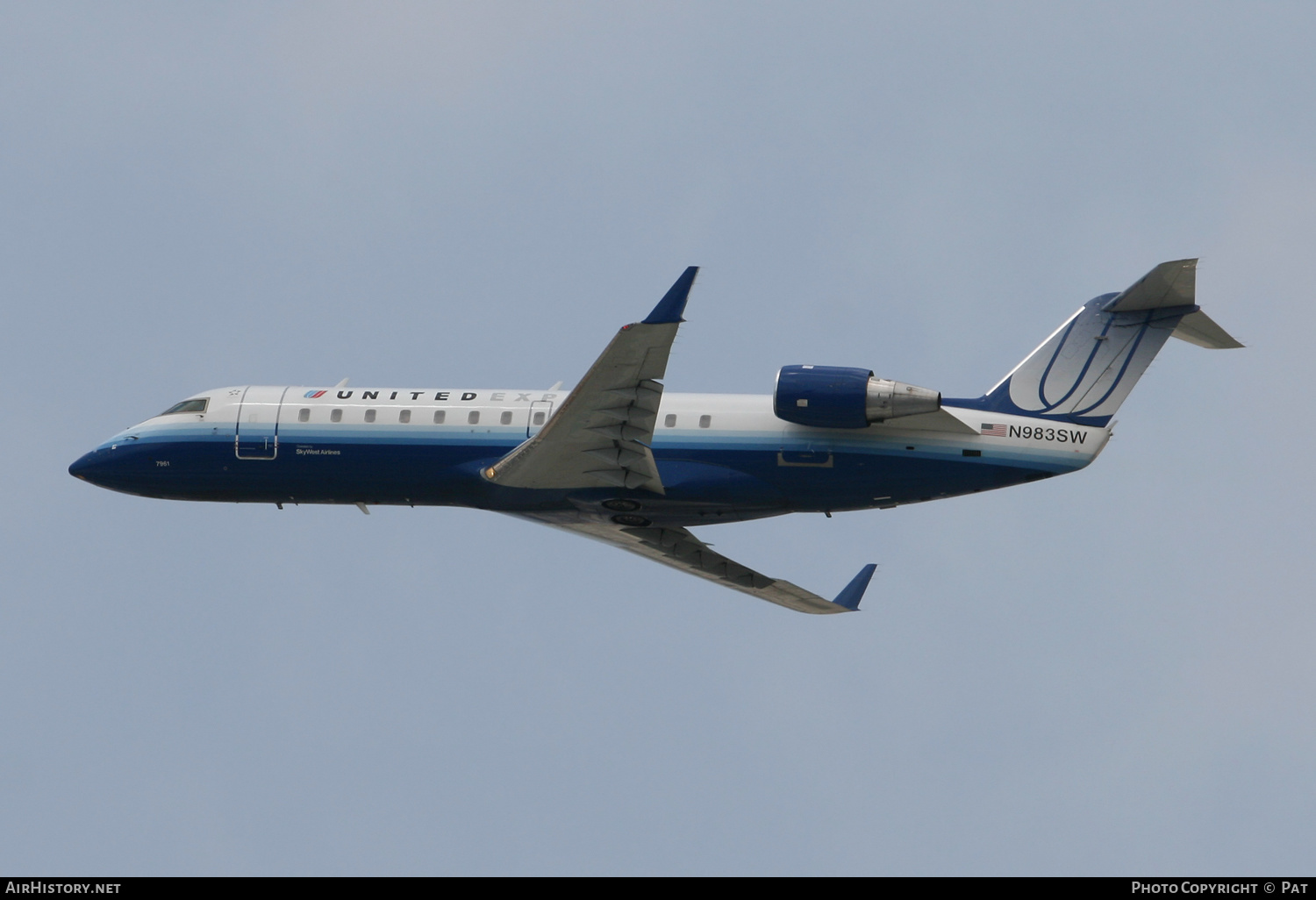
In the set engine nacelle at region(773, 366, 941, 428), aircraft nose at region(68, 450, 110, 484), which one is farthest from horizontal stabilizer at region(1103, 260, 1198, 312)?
aircraft nose at region(68, 450, 110, 484)

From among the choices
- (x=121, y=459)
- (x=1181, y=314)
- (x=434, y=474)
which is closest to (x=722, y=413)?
(x=434, y=474)

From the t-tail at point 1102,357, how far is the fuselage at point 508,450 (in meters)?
0.43

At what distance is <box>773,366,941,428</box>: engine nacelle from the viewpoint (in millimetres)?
33125

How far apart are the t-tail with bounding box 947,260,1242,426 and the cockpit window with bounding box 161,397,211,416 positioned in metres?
16.7

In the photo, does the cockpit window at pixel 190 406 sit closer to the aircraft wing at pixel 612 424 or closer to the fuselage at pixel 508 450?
the fuselage at pixel 508 450

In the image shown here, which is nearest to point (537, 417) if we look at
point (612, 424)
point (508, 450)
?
point (508, 450)

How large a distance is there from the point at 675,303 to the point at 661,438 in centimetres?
538

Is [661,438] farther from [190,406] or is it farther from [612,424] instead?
[190,406]

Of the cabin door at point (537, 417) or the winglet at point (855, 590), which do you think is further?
the winglet at point (855, 590)

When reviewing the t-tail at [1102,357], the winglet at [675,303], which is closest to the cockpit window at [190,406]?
the winglet at [675,303]

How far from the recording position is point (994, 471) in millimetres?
34062

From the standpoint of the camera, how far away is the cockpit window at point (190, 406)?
3806 centimetres

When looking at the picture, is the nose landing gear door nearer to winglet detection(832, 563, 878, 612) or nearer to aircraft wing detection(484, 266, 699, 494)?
aircraft wing detection(484, 266, 699, 494)

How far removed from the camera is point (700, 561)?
1543 inches
